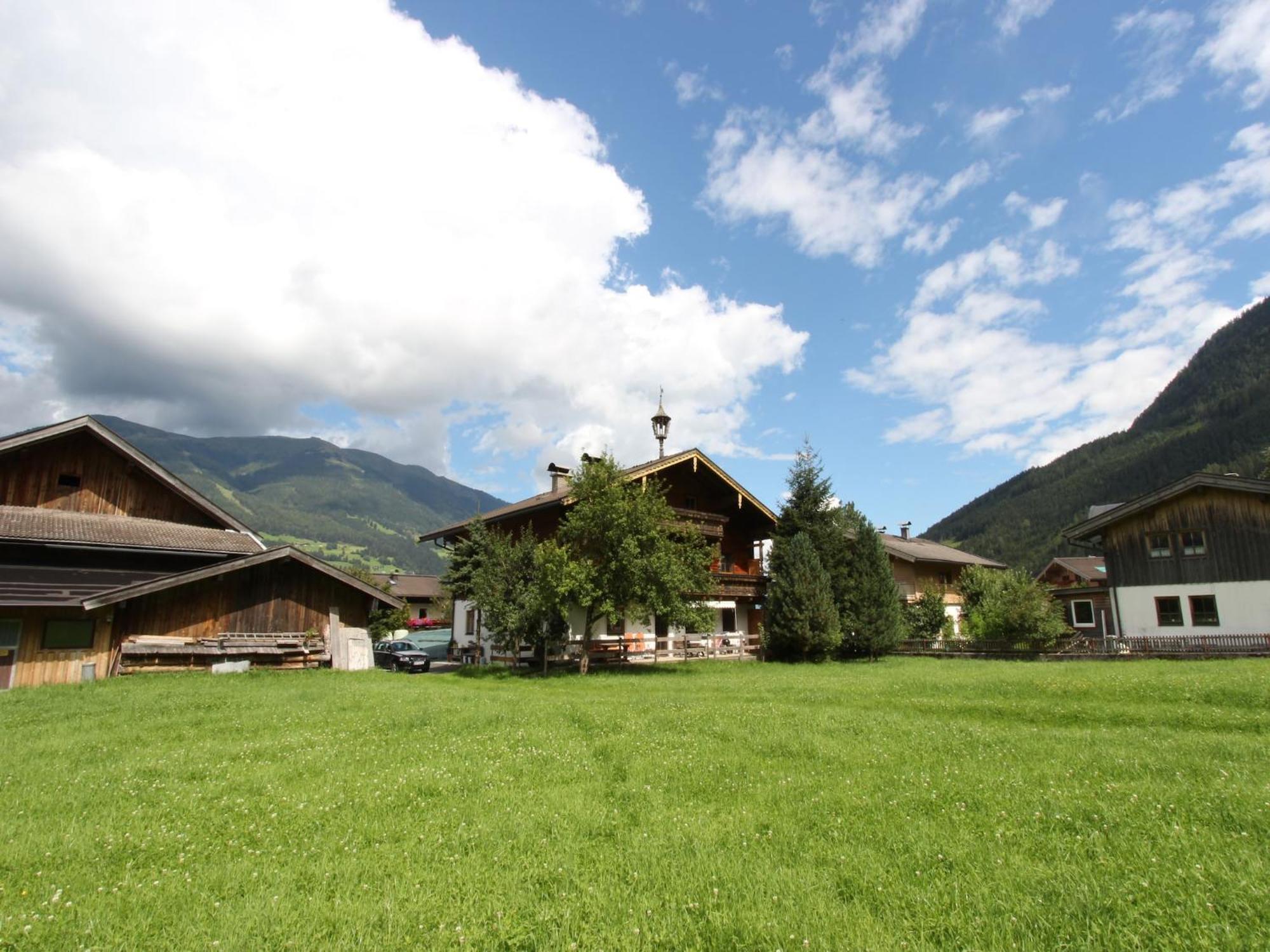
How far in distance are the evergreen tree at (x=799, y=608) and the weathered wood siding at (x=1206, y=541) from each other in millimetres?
16371

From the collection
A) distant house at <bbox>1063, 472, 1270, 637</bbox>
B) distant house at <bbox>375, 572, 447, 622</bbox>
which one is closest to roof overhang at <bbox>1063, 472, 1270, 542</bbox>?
distant house at <bbox>1063, 472, 1270, 637</bbox>

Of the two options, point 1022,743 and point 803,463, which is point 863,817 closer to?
point 1022,743

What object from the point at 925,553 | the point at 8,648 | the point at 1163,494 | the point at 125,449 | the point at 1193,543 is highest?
the point at 125,449

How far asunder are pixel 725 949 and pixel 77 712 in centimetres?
1540

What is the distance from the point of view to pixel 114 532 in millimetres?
22516

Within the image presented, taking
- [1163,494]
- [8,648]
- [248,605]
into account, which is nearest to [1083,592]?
[1163,494]

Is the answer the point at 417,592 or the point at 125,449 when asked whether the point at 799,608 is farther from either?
the point at 417,592

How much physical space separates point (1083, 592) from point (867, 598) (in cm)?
2562

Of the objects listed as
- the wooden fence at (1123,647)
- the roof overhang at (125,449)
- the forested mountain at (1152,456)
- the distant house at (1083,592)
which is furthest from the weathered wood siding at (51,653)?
the forested mountain at (1152,456)

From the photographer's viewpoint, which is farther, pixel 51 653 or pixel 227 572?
pixel 227 572

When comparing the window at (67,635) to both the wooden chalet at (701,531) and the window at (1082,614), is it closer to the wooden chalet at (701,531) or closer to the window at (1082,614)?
the wooden chalet at (701,531)

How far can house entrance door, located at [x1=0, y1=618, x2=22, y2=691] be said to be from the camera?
1845 cm

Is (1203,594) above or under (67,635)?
above

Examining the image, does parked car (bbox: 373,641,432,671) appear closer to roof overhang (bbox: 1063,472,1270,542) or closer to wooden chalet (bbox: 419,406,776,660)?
wooden chalet (bbox: 419,406,776,660)
